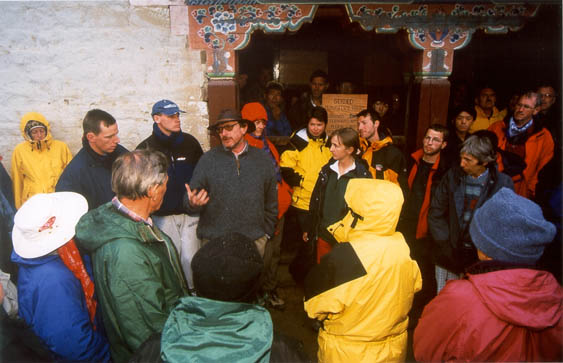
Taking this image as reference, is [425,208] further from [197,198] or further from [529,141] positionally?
[197,198]

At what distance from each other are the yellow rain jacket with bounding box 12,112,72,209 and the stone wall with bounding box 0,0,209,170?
281 mm

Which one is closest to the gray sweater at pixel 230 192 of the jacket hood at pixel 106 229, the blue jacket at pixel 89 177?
the blue jacket at pixel 89 177

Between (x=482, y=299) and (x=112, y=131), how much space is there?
3.26 metres

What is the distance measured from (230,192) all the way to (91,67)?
9.51ft

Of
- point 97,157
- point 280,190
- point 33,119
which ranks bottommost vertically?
point 280,190

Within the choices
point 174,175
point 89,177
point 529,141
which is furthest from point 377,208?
point 529,141

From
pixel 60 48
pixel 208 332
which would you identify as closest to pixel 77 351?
pixel 208 332

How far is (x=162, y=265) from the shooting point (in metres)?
1.93

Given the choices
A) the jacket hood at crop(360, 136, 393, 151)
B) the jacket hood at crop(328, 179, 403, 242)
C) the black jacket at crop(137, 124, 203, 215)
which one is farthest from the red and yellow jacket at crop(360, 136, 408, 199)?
the black jacket at crop(137, 124, 203, 215)

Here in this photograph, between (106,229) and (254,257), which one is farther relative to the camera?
(106,229)

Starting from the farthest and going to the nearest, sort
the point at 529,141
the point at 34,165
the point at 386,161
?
the point at 34,165
the point at 529,141
the point at 386,161

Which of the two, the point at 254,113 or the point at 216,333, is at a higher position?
the point at 254,113

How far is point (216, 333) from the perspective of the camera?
1324 millimetres

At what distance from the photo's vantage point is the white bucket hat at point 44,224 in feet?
5.81
